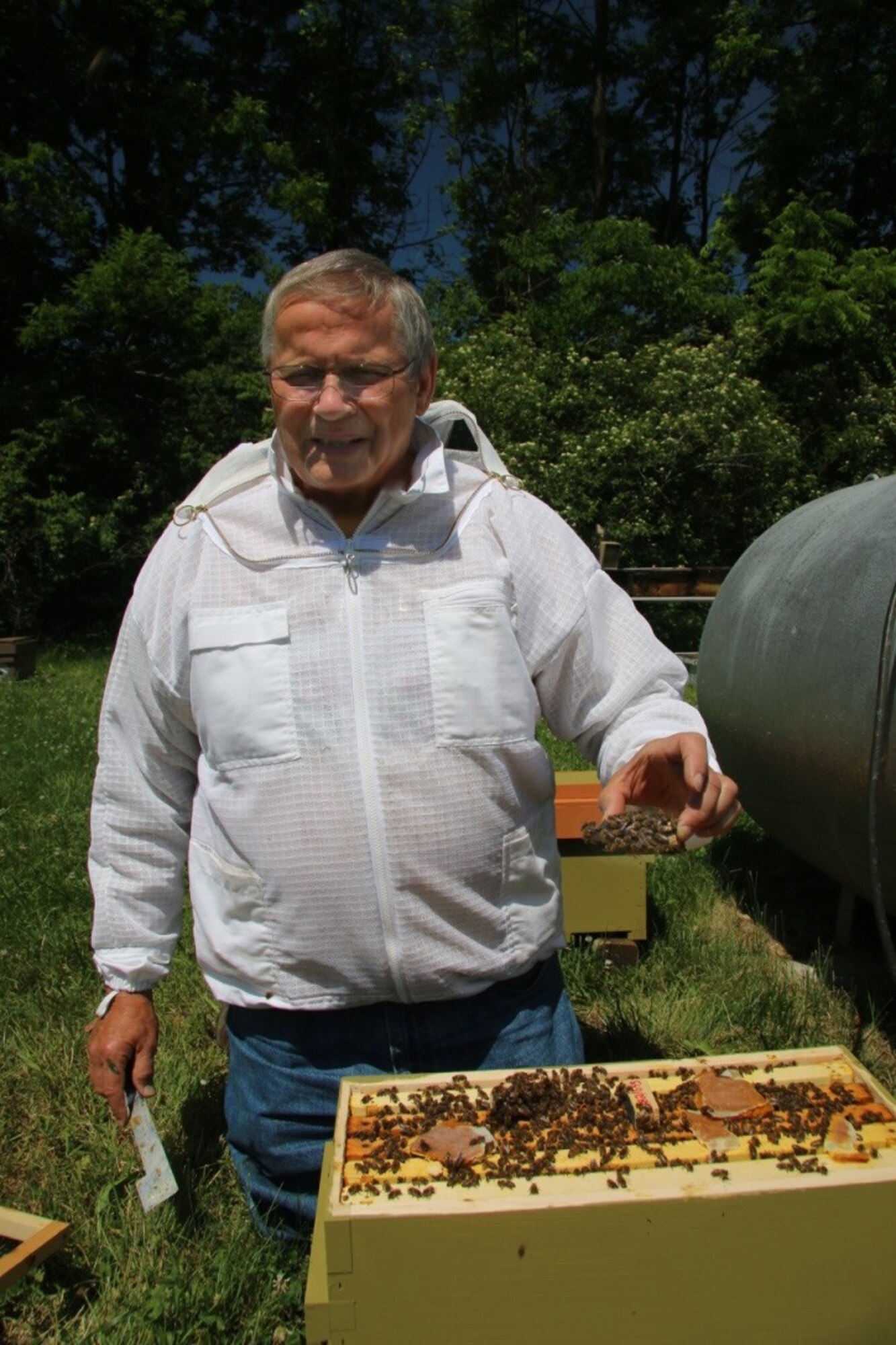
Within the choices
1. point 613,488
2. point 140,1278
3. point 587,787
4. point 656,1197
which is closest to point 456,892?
point 656,1197

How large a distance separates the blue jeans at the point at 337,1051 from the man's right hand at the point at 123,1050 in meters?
0.18

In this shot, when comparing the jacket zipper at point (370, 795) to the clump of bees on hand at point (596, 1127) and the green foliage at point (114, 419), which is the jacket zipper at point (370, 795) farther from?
the green foliage at point (114, 419)

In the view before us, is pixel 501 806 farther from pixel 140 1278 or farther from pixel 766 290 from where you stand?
pixel 766 290

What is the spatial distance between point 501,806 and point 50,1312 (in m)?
1.53

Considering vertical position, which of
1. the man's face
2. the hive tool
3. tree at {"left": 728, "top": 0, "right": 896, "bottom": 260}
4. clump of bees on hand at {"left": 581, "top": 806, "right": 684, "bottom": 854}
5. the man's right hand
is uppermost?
tree at {"left": 728, "top": 0, "right": 896, "bottom": 260}

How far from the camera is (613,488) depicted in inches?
656

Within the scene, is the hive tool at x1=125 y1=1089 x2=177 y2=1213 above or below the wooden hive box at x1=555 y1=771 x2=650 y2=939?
above

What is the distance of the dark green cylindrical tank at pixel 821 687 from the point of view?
340 cm

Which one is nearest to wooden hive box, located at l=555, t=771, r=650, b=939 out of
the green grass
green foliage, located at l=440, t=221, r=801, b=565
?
the green grass

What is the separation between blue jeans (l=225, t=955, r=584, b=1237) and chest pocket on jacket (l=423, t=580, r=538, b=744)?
0.58 metres

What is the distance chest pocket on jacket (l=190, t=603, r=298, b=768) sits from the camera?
7.16 ft

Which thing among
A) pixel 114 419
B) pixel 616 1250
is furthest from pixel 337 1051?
pixel 114 419

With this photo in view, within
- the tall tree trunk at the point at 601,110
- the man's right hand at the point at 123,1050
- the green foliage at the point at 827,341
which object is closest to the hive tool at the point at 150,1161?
the man's right hand at the point at 123,1050

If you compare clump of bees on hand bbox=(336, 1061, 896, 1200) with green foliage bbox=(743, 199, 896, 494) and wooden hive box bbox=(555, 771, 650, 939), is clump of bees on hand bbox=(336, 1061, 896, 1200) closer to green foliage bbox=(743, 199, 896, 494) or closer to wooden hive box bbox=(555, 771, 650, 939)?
wooden hive box bbox=(555, 771, 650, 939)
